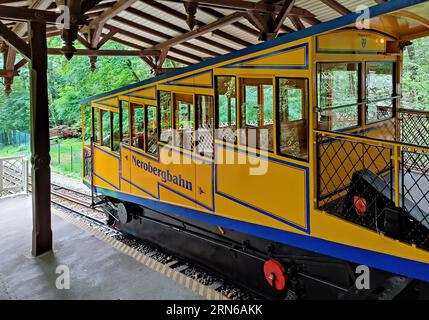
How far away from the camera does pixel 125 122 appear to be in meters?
6.64

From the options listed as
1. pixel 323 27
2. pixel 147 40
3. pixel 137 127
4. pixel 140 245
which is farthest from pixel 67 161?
pixel 323 27

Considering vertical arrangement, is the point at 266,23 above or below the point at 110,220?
above

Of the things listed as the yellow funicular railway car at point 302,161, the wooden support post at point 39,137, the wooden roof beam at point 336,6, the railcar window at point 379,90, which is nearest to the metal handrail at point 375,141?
the yellow funicular railway car at point 302,161

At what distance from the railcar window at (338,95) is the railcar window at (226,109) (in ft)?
3.33

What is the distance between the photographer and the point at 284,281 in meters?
4.11

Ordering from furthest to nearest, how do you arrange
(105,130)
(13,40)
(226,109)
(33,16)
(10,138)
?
(10,138) < (105,130) < (13,40) < (33,16) < (226,109)

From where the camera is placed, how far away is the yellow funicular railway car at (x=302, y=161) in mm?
3309

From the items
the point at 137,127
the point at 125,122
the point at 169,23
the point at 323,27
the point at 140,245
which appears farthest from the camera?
the point at 169,23

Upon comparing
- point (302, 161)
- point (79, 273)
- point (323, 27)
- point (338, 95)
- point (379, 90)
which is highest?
point (323, 27)

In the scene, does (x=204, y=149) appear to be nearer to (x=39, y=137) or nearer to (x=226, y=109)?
(x=226, y=109)

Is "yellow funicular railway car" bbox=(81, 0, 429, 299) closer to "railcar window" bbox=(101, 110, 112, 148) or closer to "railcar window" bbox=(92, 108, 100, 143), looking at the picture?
"railcar window" bbox=(101, 110, 112, 148)

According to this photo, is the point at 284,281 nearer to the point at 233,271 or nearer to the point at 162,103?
the point at 233,271

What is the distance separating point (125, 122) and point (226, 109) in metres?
2.76
